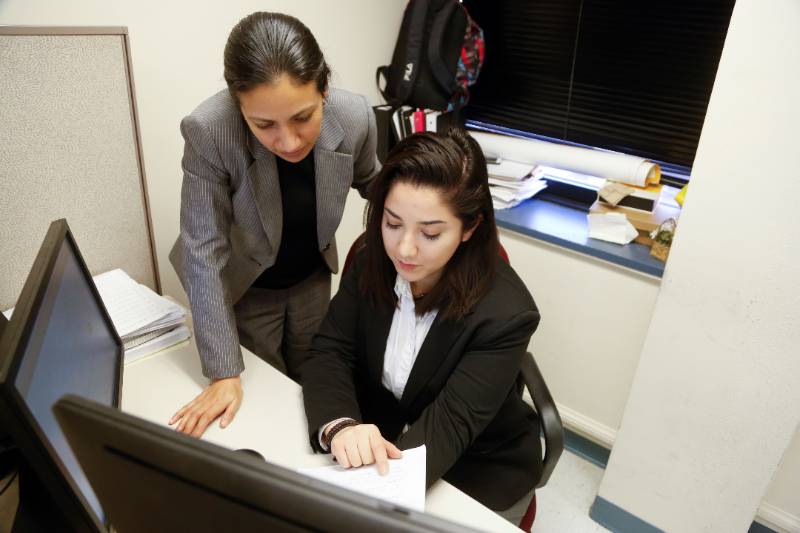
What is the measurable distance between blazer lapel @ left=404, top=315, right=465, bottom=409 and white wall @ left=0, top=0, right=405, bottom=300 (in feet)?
3.50

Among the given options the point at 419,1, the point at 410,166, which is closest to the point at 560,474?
the point at 410,166

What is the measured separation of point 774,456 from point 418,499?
3.52 feet

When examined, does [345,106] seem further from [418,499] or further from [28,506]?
[28,506]

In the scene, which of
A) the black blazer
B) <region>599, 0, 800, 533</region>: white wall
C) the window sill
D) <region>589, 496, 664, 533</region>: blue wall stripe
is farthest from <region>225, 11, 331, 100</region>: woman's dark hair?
<region>589, 496, 664, 533</region>: blue wall stripe

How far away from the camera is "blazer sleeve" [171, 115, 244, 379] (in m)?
1.18

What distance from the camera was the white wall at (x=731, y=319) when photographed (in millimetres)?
1207

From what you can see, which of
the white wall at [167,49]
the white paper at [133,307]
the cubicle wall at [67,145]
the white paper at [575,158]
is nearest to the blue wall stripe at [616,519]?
the white paper at [575,158]

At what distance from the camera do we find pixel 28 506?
0.91 meters

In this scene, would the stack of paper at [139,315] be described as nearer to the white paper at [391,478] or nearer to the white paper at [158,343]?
the white paper at [158,343]

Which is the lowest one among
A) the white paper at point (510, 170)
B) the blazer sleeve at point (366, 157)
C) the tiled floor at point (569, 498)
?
the tiled floor at point (569, 498)

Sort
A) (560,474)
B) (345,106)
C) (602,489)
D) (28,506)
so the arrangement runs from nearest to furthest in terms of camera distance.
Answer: (28,506), (345,106), (602,489), (560,474)

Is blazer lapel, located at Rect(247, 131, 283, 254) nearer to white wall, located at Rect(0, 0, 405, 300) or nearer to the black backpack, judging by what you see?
white wall, located at Rect(0, 0, 405, 300)

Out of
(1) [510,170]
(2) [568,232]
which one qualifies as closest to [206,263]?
(2) [568,232]

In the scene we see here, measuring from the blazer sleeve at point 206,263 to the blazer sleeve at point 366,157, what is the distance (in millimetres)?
368
